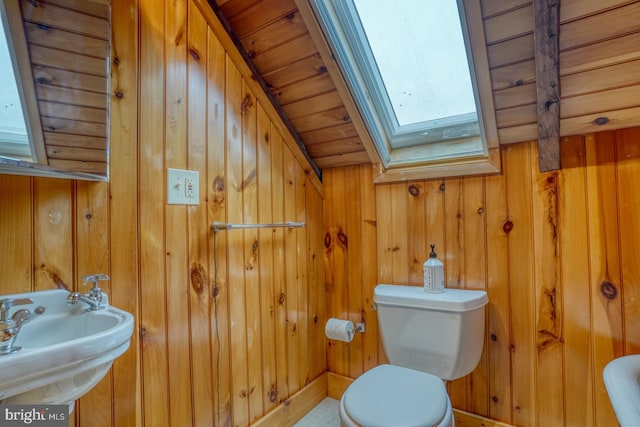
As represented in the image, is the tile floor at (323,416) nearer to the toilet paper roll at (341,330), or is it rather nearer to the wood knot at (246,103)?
the toilet paper roll at (341,330)

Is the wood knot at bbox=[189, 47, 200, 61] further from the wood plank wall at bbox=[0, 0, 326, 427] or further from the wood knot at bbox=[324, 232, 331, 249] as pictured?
the wood knot at bbox=[324, 232, 331, 249]

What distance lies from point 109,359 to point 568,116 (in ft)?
5.53

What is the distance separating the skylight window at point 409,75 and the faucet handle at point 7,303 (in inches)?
50.5

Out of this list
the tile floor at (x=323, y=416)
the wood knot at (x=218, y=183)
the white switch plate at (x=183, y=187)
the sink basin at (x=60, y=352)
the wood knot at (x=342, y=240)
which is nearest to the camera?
the sink basin at (x=60, y=352)

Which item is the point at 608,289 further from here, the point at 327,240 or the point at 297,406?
the point at 297,406

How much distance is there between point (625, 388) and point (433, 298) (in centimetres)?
61

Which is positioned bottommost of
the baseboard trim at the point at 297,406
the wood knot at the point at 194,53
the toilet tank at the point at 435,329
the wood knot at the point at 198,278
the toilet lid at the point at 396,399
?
the baseboard trim at the point at 297,406

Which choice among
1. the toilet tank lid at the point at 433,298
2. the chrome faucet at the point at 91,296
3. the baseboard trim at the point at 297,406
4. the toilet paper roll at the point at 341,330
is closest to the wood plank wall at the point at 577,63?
the toilet tank lid at the point at 433,298

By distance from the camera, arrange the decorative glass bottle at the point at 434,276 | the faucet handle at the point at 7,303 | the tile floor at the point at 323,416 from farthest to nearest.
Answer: the tile floor at the point at 323,416 < the decorative glass bottle at the point at 434,276 < the faucet handle at the point at 7,303

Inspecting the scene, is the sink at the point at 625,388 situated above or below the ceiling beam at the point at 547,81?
below

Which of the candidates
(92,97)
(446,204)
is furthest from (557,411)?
(92,97)

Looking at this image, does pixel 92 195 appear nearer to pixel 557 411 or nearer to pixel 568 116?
pixel 568 116

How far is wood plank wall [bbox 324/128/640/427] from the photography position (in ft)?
3.93

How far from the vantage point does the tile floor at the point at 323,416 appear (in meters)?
1.61
